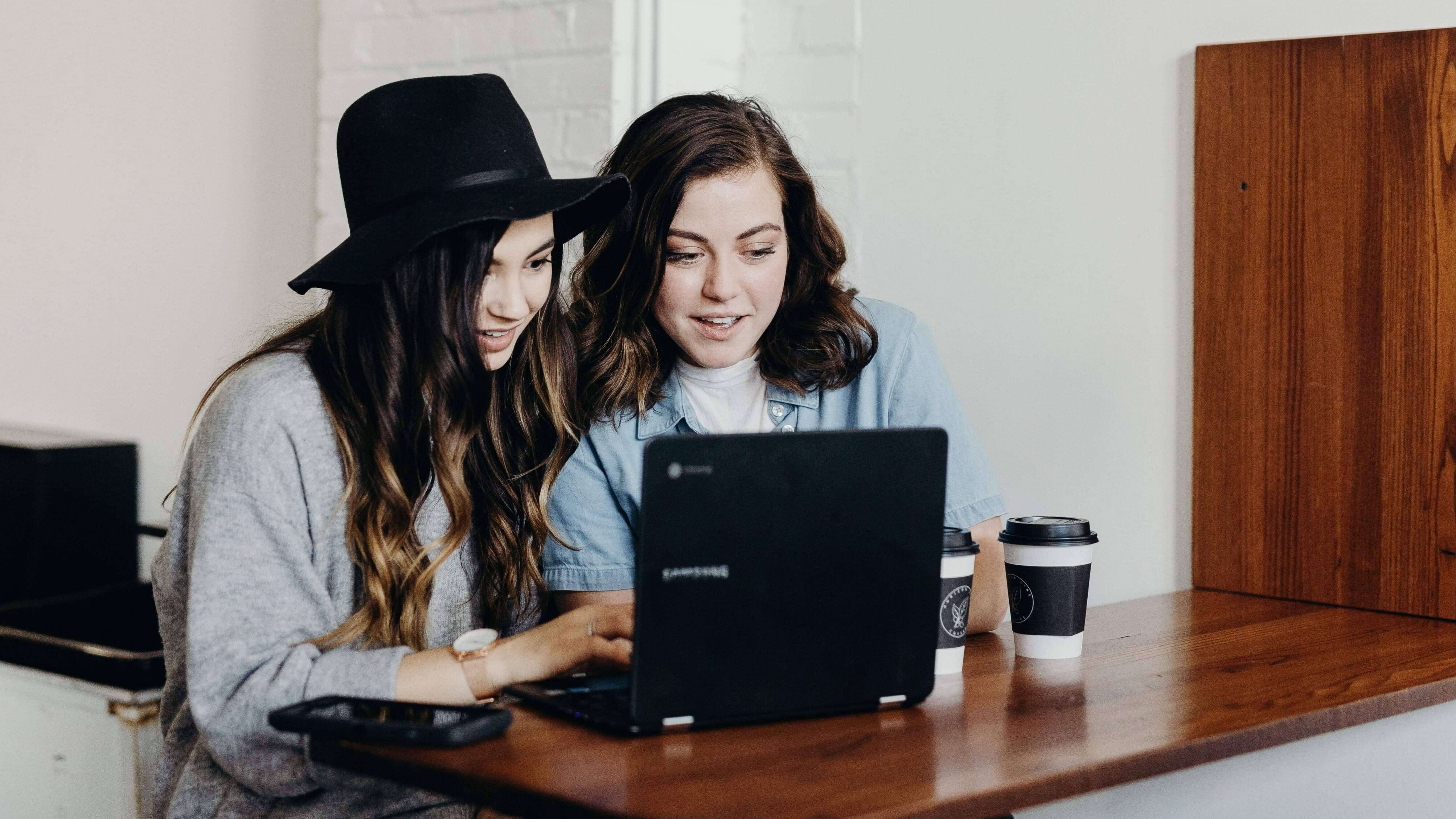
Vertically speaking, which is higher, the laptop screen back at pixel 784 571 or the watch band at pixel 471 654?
the laptop screen back at pixel 784 571

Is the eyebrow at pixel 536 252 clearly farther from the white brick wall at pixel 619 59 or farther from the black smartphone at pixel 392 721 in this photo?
the white brick wall at pixel 619 59

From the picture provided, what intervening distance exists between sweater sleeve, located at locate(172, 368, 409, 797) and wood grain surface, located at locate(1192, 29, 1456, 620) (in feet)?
3.93

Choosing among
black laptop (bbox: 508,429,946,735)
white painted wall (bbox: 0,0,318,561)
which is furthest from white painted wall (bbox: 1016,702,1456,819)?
white painted wall (bbox: 0,0,318,561)

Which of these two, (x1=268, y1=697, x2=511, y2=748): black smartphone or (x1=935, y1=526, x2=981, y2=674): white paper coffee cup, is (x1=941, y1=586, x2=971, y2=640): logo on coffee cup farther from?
(x1=268, y1=697, x2=511, y2=748): black smartphone

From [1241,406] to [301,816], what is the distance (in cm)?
129

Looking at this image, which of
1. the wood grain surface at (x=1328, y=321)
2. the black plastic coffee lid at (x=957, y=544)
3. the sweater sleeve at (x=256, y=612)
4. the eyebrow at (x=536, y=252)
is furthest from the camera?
the wood grain surface at (x=1328, y=321)

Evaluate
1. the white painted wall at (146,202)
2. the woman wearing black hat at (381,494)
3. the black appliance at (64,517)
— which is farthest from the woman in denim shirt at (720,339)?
the black appliance at (64,517)

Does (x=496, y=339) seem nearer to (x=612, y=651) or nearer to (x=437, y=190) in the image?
(x=437, y=190)

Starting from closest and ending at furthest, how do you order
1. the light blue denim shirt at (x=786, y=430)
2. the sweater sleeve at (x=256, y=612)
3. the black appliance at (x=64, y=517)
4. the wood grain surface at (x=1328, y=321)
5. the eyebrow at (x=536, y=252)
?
the sweater sleeve at (x=256, y=612)
the eyebrow at (x=536, y=252)
the light blue denim shirt at (x=786, y=430)
the wood grain surface at (x=1328, y=321)
the black appliance at (x=64, y=517)

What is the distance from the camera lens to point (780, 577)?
1.01 m

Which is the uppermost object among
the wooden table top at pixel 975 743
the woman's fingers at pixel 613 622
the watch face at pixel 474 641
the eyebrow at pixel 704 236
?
the eyebrow at pixel 704 236

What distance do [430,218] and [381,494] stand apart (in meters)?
0.27

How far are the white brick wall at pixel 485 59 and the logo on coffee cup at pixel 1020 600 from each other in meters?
1.03

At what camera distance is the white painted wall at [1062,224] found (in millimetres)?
1873
